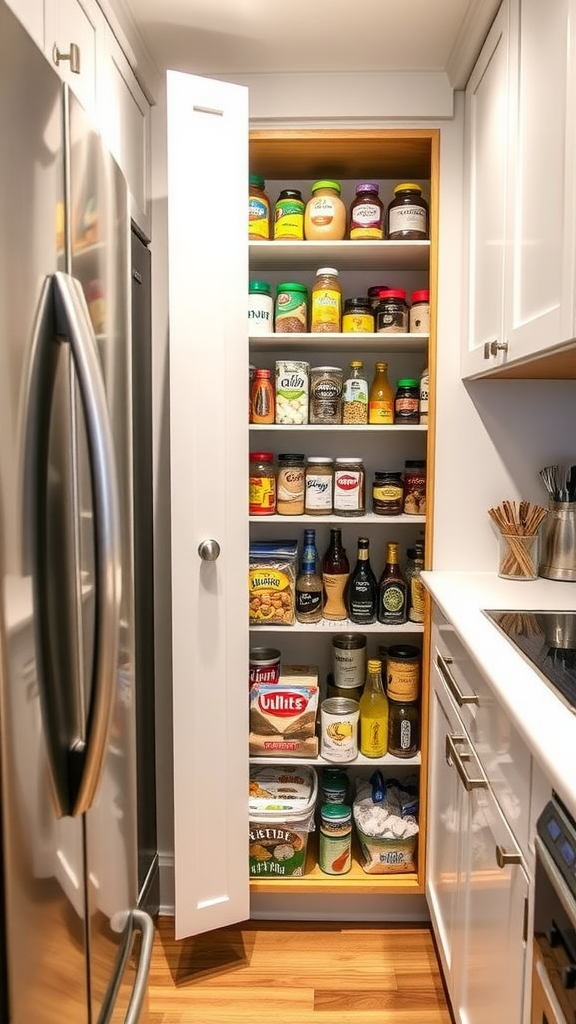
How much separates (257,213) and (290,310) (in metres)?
0.26

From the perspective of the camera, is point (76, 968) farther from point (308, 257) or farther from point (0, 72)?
point (308, 257)

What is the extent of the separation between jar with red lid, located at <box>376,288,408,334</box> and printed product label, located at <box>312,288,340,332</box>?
4.8 inches

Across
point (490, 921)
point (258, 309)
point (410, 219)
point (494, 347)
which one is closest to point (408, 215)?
point (410, 219)

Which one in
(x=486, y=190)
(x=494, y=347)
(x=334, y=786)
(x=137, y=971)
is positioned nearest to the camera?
(x=137, y=971)

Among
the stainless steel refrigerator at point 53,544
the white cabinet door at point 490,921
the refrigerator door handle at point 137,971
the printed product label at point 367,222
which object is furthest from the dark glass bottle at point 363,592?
the stainless steel refrigerator at point 53,544

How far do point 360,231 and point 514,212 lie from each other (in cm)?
52

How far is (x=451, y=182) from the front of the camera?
1878mm

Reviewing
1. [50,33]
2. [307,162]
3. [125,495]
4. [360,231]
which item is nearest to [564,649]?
[125,495]

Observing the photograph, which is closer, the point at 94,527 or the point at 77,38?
the point at 94,527

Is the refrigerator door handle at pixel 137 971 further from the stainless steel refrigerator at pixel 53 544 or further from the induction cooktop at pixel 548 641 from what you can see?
the induction cooktop at pixel 548 641

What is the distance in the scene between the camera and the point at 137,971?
3.36 ft

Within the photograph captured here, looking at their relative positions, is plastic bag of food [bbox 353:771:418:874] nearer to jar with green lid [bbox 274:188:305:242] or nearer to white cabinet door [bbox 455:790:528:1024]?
white cabinet door [bbox 455:790:528:1024]

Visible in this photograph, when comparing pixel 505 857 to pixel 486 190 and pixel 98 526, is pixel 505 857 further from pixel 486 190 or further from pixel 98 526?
pixel 486 190

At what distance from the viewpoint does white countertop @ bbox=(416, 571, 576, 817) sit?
0.85 meters
